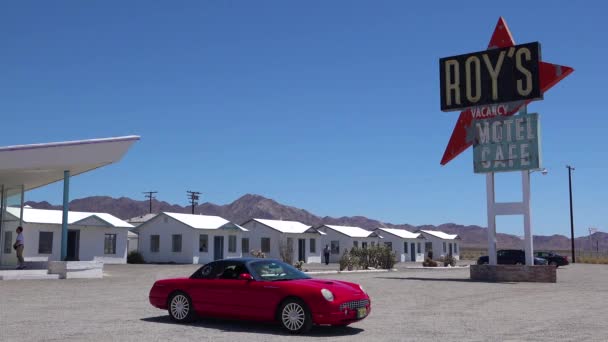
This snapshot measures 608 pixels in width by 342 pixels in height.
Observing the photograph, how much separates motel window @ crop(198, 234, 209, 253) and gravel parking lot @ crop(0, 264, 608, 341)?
27.5 meters

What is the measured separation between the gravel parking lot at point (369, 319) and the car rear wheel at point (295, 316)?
0.71 ft

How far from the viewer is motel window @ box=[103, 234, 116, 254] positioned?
4722 centimetres

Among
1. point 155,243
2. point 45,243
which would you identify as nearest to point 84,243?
point 45,243

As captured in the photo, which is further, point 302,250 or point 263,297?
point 302,250

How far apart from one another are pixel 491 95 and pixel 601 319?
1694cm

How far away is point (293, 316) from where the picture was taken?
10.7m

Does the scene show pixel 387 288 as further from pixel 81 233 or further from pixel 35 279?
pixel 81 233

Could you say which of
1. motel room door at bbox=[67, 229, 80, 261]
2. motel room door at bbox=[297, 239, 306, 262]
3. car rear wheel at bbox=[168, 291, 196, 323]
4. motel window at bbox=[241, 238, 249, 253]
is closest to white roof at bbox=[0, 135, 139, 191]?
car rear wheel at bbox=[168, 291, 196, 323]

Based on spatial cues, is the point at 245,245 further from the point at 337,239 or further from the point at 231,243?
the point at 337,239

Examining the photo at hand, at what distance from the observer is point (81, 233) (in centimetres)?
4506

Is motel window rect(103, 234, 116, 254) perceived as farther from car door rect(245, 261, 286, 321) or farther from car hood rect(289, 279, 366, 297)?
car hood rect(289, 279, 366, 297)

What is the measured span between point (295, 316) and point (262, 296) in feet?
2.46

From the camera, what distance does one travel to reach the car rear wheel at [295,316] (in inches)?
415

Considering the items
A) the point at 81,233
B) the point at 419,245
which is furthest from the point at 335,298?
the point at 419,245
